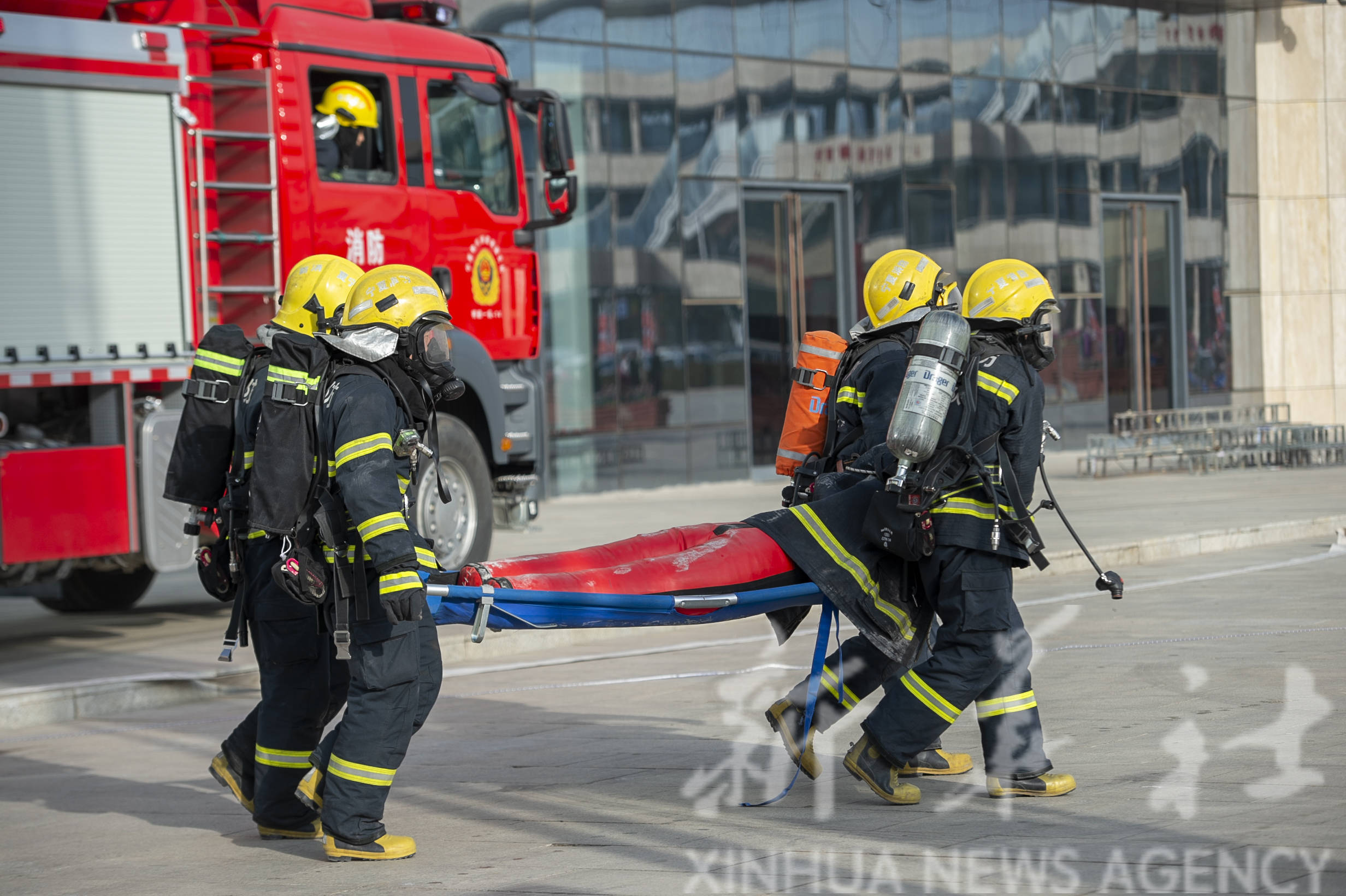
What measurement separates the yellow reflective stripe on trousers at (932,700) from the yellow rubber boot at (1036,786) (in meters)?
0.31

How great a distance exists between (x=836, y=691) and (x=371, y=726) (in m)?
1.77

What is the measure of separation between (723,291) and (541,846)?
56.2ft

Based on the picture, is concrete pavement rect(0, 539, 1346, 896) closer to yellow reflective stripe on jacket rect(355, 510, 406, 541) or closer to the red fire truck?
yellow reflective stripe on jacket rect(355, 510, 406, 541)

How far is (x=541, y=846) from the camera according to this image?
5723 mm

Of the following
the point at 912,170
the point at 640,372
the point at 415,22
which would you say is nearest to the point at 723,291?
the point at 640,372

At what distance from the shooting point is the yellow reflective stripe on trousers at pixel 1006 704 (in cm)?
614

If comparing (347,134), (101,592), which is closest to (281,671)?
(347,134)

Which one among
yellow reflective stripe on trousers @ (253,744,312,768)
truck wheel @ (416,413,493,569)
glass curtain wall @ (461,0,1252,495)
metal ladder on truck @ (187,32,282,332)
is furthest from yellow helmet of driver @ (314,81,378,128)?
glass curtain wall @ (461,0,1252,495)

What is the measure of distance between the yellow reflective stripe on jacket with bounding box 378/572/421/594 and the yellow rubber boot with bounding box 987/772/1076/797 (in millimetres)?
2199

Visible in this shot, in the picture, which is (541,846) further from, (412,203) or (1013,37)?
(1013,37)

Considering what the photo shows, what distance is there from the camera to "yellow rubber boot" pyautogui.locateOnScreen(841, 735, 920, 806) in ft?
19.9

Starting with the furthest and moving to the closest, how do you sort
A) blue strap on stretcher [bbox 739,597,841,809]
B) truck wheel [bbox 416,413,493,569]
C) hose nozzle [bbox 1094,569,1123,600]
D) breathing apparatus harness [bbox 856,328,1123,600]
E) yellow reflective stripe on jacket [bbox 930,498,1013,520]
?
truck wheel [bbox 416,413,493,569], hose nozzle [bbox 1094,569,1123,600], blue strap on stretcher [bbox 739,597,841,809], yellow reflective stripe on jacket [bbox 930,498,1013,520], breathing apparatus harness [bbox 856,328,1123,600]

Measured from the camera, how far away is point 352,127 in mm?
11383

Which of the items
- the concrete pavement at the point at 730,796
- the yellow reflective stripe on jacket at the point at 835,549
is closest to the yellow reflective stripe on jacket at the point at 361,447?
the concrete pavement at the point at 730,796
